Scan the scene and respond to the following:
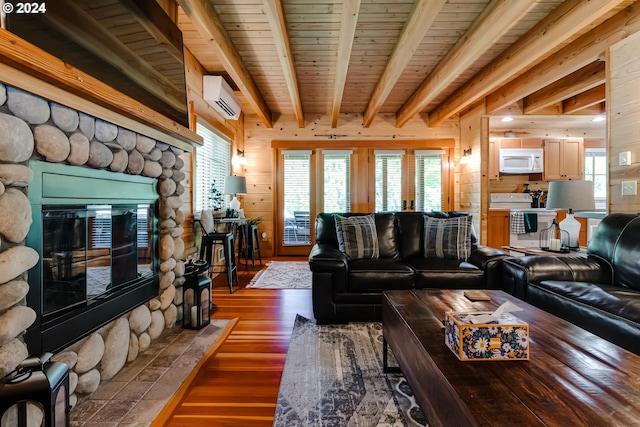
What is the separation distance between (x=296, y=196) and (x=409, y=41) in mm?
3512

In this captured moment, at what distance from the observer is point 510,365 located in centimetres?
101

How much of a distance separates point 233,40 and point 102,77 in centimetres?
206

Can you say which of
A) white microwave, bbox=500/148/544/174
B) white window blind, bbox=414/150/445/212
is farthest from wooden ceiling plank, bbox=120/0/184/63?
white microwave, bbox=500/148/544/174

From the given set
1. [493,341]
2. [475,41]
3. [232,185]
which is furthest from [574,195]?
[232,185]

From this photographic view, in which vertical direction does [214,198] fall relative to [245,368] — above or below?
above

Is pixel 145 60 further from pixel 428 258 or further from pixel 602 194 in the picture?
pixel 602 194

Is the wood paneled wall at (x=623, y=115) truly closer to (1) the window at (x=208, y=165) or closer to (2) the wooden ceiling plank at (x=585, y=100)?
(2) the wooden ceiling plank at (x=585, y=100)

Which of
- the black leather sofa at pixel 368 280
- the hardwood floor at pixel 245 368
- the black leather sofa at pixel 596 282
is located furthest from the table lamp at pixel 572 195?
the hardwood floor at pixel 245 368

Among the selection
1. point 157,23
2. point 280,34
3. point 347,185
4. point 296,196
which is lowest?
point 296,196

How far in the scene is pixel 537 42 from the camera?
292 centimetres

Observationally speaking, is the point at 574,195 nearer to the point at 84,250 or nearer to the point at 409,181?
the point at 409,181

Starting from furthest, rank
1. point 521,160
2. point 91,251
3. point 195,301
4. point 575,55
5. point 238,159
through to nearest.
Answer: point 521,160 < point 238,159 < point 575,55 < point 195,301 < point 91,251

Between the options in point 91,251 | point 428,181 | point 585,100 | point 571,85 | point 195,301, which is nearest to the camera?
point 91,251

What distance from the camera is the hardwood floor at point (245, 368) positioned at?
146cm
